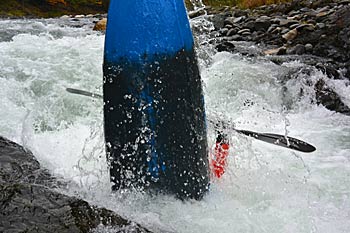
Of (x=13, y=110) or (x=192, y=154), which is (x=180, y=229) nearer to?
(x=192, y=154)

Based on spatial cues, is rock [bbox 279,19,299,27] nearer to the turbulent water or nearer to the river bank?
the turbulent water

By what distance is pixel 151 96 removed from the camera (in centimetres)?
294

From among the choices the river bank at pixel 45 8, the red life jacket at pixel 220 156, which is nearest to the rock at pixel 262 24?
the red life jacket at pixel 220 156

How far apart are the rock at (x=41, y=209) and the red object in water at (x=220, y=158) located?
43.9 inches

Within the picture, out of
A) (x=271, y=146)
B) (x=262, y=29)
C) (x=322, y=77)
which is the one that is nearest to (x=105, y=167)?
(x=271, y=146)

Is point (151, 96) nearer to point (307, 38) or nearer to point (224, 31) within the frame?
point (307, 38)

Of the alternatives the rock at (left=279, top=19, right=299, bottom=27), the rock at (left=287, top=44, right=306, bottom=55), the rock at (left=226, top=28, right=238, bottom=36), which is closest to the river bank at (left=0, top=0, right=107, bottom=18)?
the rock at (left=226, top=28, right=238, bottom=36)

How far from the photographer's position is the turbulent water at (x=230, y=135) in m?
3.11

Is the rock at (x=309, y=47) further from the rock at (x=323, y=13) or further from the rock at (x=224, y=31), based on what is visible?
the rock at (x=224, y=31)

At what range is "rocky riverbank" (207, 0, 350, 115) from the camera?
739cm

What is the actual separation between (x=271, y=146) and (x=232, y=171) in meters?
1.25

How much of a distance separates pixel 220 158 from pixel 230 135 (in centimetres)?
25

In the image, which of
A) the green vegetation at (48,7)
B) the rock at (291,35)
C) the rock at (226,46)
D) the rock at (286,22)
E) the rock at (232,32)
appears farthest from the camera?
the green vegetation at (48,7)

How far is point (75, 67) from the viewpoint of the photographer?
26.0 feet
